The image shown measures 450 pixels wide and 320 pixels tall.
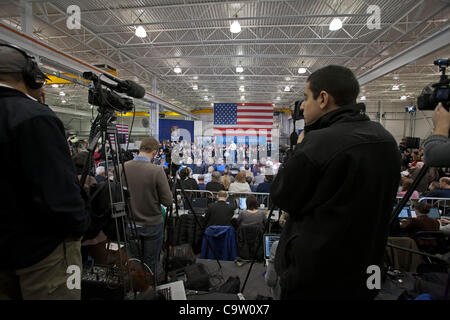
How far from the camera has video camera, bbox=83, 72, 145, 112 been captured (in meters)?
1.43

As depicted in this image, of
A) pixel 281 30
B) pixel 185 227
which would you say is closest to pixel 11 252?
pixel 185 227

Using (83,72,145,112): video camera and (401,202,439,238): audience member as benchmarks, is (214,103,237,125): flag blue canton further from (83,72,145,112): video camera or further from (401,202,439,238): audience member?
(83,72,145,112): video camera

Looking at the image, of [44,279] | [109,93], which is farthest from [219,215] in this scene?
[44,279]

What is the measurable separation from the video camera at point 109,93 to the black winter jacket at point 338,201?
1.31 meters

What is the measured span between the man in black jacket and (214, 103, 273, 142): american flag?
1000 centimetres

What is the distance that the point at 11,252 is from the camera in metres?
0.86

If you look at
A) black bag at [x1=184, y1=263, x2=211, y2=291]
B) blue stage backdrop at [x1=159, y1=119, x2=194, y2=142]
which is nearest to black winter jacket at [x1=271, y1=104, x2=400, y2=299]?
black bag at [x1=184, y1=263, x2=211, y2=291]

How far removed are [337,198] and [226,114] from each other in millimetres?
11258

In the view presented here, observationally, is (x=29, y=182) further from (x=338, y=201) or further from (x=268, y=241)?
(x=268, y=241)

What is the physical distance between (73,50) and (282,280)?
37.4 ft

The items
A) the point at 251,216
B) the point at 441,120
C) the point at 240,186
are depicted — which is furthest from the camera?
the point at 240,186

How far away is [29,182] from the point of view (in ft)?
2.82

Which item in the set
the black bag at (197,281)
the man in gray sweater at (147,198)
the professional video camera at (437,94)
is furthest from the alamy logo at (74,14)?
the professional video camera at (437,94)

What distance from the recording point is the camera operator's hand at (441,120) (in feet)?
3.10
